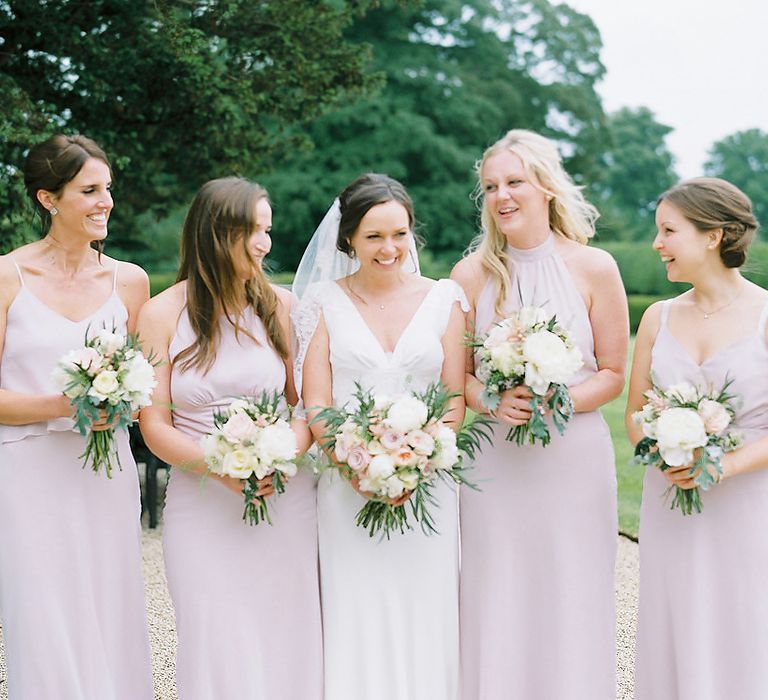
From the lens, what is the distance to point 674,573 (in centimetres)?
457

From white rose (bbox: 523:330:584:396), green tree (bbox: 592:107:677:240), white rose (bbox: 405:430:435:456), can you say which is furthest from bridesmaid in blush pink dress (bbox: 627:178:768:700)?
green tree (bbox: 592:107:677:240)

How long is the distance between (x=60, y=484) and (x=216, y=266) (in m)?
1.24

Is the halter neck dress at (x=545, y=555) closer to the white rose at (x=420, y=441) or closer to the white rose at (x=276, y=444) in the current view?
the white rose at (x=420, y=441)

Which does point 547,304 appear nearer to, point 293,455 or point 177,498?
point 293,455

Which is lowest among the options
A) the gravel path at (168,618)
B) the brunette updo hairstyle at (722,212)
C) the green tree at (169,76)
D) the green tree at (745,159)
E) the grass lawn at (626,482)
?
the gravel path at (168,618)

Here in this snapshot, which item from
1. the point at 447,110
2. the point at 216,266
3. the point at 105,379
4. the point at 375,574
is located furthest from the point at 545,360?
the point at 447,110

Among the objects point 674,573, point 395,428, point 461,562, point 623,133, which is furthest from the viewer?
point 623,133

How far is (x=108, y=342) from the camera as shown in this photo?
4250mm

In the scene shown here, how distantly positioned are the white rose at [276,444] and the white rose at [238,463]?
48mm

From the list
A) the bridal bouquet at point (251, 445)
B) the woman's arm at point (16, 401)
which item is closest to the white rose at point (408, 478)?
the bridal bouquet at point (251, 445)

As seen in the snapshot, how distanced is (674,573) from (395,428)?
147 centimetres

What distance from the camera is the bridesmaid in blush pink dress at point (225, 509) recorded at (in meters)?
4.58

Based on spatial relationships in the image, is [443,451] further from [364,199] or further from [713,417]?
[364,199]

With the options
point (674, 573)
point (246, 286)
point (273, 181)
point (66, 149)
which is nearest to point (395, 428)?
point (246, 286)
